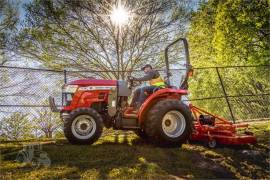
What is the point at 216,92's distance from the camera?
20.7m

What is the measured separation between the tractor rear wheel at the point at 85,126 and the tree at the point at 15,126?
5998 millimetres

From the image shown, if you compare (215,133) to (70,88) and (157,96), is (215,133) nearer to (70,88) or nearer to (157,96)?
(157,96)

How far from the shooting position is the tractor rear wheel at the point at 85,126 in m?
7.43

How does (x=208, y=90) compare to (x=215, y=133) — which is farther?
(x=208, y=90)

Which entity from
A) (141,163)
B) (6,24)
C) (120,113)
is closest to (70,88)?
(120,113)

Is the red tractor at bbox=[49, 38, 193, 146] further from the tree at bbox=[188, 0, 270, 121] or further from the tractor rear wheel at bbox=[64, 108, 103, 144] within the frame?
the tree at bbox=[188, 0, 270, 121]

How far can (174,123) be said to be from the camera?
25.7 ft

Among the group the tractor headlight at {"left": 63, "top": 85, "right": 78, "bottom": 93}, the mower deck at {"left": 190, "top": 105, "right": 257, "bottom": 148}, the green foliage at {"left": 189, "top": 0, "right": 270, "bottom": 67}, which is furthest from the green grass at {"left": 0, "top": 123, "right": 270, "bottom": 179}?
the green foliage at {"left": 189, "top": 0, "right": 270, "bottom": 67}

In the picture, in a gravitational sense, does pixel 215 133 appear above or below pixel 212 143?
above

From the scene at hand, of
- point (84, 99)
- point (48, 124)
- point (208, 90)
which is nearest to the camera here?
point (84, 99)

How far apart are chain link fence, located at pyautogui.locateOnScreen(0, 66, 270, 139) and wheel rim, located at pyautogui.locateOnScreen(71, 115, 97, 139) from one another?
2368 mm

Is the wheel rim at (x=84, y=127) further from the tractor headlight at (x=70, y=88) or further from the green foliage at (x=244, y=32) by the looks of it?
the green foliage at (x=244, y=32)

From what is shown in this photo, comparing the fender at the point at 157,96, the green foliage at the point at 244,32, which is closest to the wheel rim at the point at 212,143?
the fender at the point at 157,96

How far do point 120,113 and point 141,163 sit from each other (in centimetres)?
191
